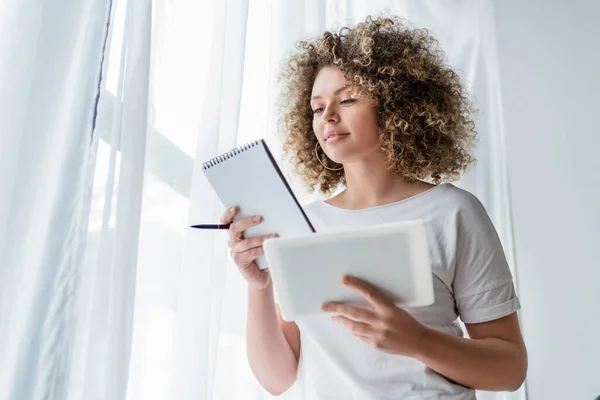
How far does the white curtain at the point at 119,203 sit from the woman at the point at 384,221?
A: 0.11m

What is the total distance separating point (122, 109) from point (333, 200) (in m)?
0.44

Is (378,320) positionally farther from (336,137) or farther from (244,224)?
(336,137)

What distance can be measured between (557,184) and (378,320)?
106cm

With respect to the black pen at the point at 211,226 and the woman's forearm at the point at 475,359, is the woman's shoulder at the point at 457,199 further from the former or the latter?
the black pen at the point at 211,226

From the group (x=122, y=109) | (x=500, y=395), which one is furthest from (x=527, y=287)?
(x=122, y=109)

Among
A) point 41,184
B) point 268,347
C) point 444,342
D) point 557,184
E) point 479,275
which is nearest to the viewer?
point 41,184

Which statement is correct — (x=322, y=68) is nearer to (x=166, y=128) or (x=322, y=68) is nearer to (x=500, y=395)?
(x=166, y=128)

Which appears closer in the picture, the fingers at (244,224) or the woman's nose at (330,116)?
the fingers at (244,224)

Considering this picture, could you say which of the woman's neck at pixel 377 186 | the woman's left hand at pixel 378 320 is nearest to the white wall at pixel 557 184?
the woman's neck at pixel 377 186

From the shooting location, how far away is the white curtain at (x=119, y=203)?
695 mm

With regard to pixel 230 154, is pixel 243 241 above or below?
below

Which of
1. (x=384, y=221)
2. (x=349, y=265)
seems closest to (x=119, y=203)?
(x=349, y=265)

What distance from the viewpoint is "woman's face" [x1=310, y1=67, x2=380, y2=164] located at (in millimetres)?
1021

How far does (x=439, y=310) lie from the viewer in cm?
94
